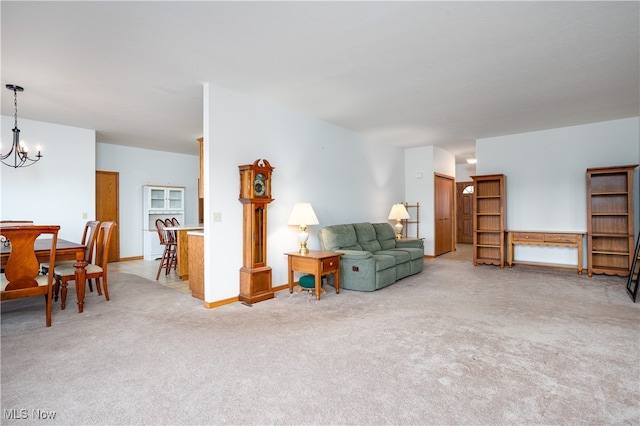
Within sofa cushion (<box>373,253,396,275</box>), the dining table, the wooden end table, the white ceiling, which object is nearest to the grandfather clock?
the wooden end table

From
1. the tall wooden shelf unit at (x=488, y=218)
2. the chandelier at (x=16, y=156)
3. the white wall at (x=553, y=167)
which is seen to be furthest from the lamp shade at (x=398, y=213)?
the chandelier at (x=16, y=156)

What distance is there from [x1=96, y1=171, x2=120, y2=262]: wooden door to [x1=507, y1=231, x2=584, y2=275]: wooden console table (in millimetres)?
7901

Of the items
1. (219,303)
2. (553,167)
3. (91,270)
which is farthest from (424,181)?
(91,270)

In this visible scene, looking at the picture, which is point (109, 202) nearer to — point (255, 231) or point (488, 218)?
point (255, 231)

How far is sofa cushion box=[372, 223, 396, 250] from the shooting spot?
6.05 meters

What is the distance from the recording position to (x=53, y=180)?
5.43 metres

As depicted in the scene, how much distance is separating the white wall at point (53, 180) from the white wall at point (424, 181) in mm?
6396

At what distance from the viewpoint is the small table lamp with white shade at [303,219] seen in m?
4.50

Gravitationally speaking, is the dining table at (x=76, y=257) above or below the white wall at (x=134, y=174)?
below

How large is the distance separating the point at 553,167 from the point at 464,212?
186 inches

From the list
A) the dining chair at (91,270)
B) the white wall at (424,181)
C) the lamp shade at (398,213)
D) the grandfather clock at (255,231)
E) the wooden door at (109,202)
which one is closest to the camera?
the dining chair at (91,270)

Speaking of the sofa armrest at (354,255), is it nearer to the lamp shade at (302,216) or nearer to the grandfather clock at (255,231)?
the lamp shade at (302,216)

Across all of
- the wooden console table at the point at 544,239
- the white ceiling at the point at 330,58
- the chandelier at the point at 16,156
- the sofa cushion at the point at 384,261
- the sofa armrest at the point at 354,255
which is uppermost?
the white ceiling at the point at 330,58

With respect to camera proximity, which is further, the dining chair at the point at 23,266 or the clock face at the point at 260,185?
the clock face at the point at 260,185
